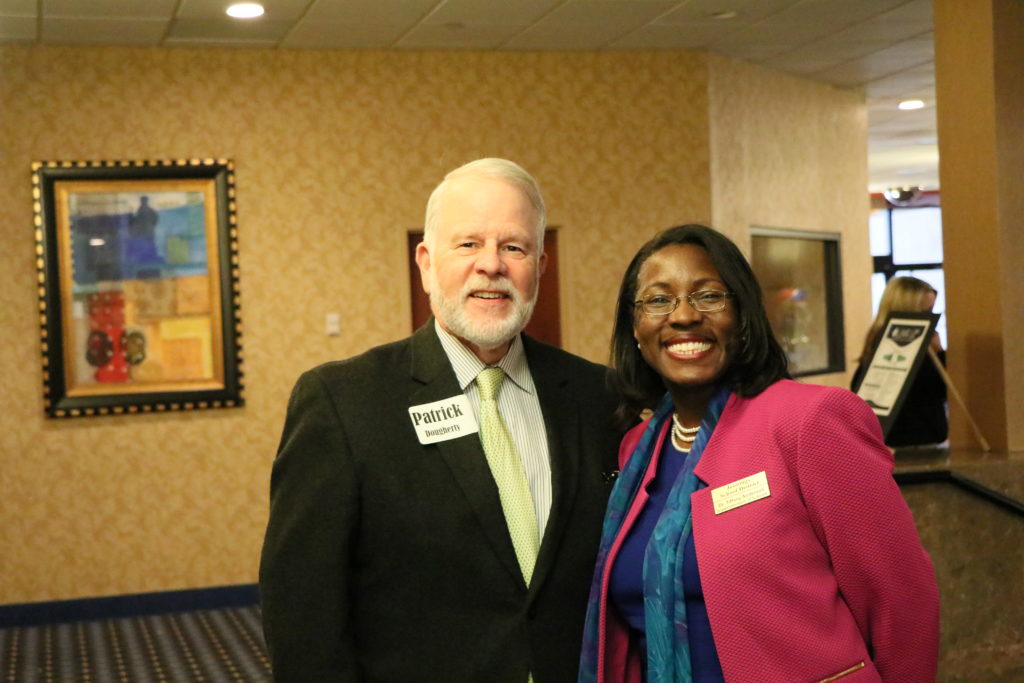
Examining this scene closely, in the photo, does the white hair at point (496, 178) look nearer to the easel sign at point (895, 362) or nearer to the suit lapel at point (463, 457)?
the suit lapel at point (463, 457)

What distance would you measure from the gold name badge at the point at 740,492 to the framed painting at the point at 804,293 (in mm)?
6981

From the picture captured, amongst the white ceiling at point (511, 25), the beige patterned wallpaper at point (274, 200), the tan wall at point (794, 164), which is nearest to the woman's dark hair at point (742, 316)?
the white ceiling at point (511, 25)

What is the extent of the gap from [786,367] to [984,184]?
3.07 m

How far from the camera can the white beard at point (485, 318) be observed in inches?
87.9

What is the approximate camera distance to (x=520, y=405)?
235 centimetres

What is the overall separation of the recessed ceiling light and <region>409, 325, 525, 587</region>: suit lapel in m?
4.41

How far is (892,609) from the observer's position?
6.35 ft

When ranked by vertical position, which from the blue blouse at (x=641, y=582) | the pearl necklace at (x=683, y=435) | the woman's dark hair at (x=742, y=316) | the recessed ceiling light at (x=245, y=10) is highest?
the recessed ceiling light at (x=245, y=10)

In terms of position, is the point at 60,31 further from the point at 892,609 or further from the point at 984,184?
the point at 892,609

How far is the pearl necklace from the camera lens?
2.21m

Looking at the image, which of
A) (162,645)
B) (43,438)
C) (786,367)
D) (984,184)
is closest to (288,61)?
(43,438)

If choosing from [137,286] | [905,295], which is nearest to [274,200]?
[137,286]

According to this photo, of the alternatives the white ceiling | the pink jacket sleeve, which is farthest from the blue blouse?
the white ceiling

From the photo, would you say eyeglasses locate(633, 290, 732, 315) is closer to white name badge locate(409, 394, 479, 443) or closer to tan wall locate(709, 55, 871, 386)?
white name badge locate(409, 394, 479, 443)
